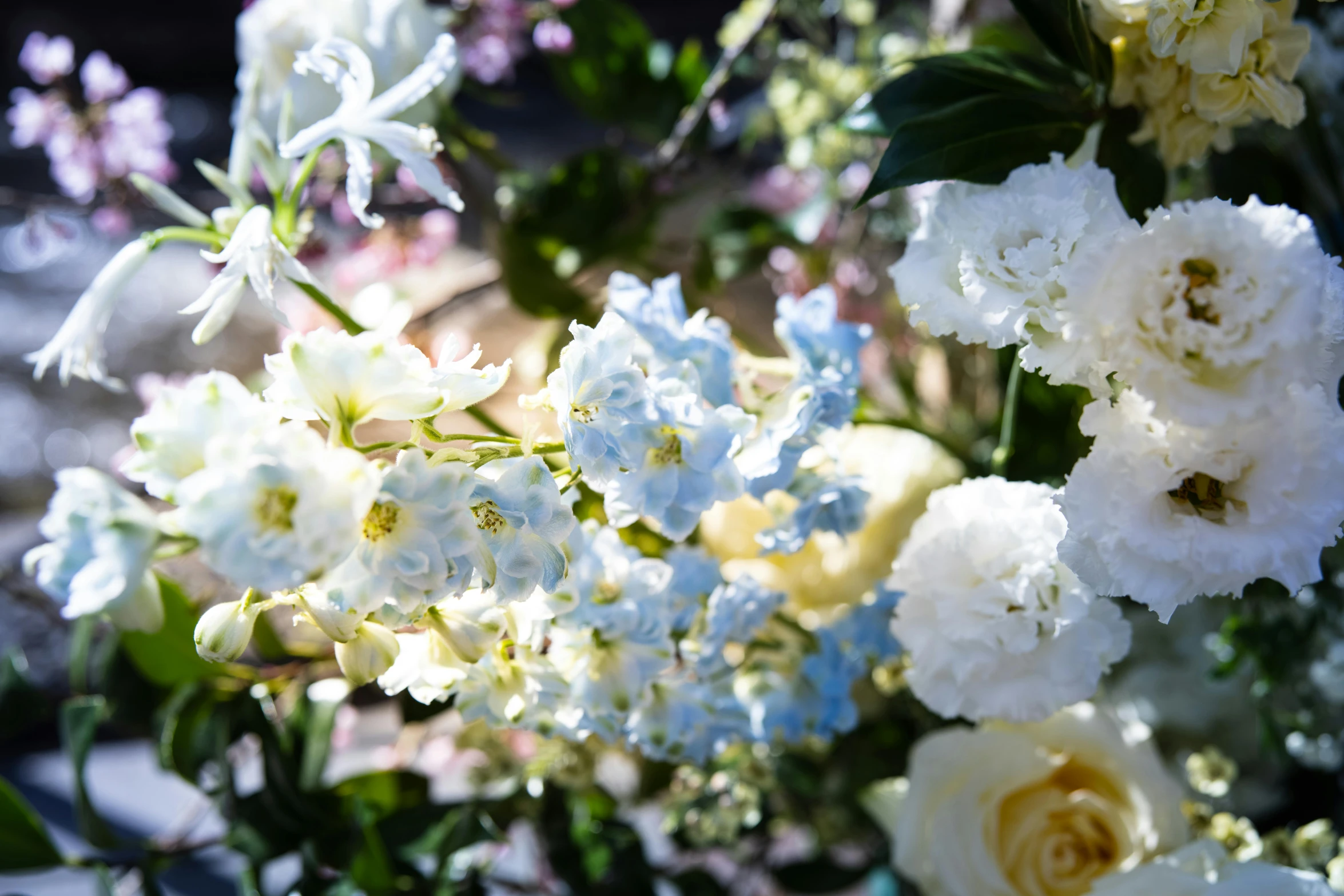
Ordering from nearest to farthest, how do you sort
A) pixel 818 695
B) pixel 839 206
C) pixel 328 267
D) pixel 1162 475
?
pixel 1162 475 → pixel 818 695 → pixel 839 206 → pixel 328 267

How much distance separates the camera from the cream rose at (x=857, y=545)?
41cm

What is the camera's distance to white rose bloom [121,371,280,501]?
18 centimetres

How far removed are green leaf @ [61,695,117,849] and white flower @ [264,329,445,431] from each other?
248 mm

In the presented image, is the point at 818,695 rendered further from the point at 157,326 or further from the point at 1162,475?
the point at 157,326

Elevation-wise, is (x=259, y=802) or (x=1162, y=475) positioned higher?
(x=1162, y=475)

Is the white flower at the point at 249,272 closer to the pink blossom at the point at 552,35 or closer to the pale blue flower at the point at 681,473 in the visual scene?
the pale blue flower at the point at 681,473

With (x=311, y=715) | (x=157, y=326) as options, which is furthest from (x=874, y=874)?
(x=157, y=326)

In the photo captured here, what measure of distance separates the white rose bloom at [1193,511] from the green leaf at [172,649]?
0.34 metres

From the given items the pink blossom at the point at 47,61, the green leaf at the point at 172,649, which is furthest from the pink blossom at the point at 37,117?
the green leaf at the point at 172,649

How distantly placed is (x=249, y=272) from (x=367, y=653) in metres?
0.10

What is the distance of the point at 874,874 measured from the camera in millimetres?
435

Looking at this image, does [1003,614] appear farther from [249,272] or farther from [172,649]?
[172,649]

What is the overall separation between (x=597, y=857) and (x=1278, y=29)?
0.37 meters

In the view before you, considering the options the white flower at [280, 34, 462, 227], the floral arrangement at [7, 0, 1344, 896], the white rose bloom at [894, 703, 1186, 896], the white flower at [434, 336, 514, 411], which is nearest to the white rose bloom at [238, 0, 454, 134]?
the floral arrangement at [7, 0, 1344, 896]
